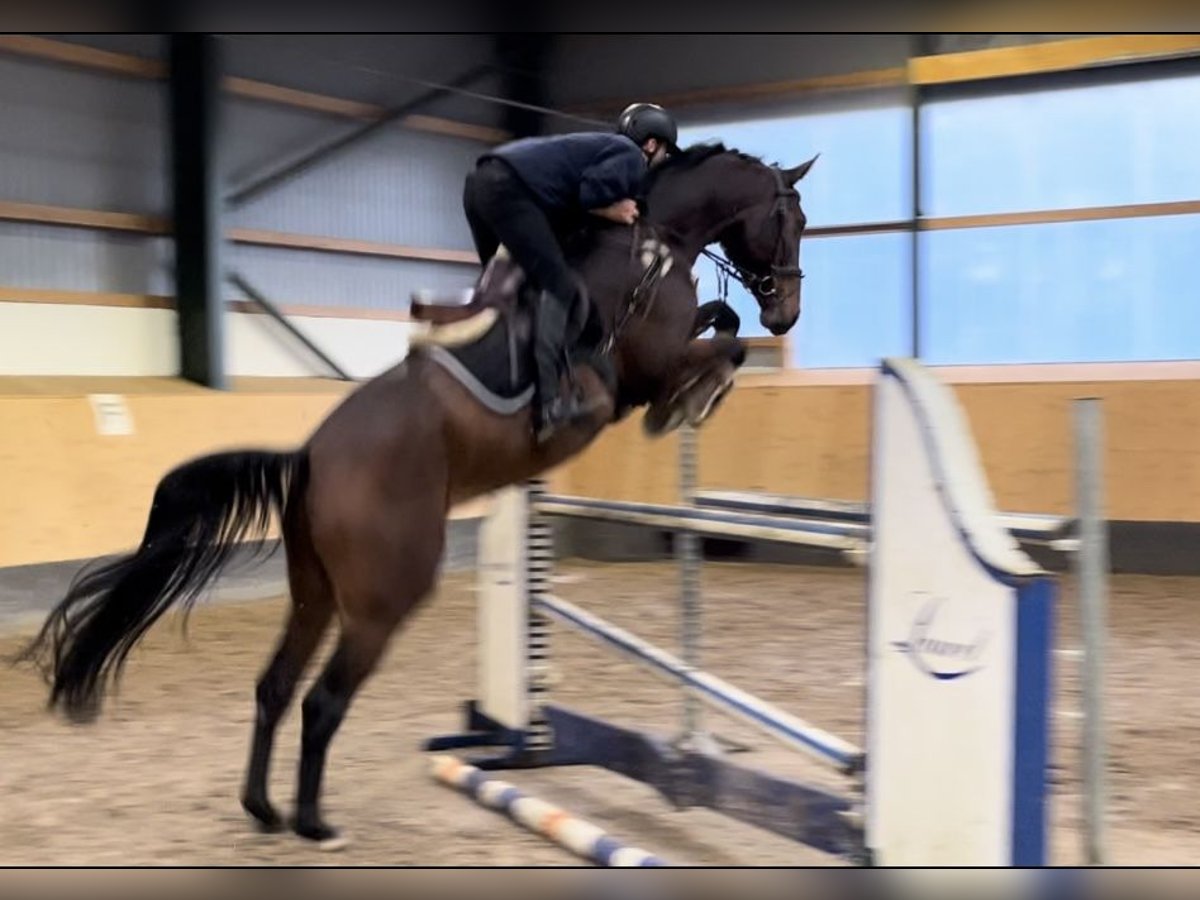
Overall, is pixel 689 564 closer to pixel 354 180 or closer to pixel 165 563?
pixel 165 563

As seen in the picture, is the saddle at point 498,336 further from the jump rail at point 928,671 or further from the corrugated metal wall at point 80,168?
the corrugated metal wall at point 80,168

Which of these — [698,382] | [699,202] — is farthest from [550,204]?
[698,382]

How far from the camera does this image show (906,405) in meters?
2.28

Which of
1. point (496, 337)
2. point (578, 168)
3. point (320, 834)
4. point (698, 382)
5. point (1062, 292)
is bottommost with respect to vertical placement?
point (320, 834)

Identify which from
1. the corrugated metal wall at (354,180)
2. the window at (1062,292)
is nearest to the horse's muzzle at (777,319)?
the window at (1062,292)

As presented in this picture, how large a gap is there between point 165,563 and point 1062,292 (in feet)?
23.7

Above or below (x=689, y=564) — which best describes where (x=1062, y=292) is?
above

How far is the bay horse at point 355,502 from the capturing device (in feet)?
9.58

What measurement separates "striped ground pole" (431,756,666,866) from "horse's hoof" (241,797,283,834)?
0.53 metres

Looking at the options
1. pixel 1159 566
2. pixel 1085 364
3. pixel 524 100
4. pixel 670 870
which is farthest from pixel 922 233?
pixel 670 870

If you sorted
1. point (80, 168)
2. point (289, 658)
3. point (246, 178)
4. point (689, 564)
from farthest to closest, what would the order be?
point (246, 178), point (80, 168), point (689, 564), point (289, 658)

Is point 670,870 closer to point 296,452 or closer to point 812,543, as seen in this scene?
point 812,543

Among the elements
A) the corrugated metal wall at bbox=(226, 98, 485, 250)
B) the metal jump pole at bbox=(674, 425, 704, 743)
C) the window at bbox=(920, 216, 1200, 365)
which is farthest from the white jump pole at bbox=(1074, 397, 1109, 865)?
the corrugated metal wall at bbox=(226, 98, 485, 250)

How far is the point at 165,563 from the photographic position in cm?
300
